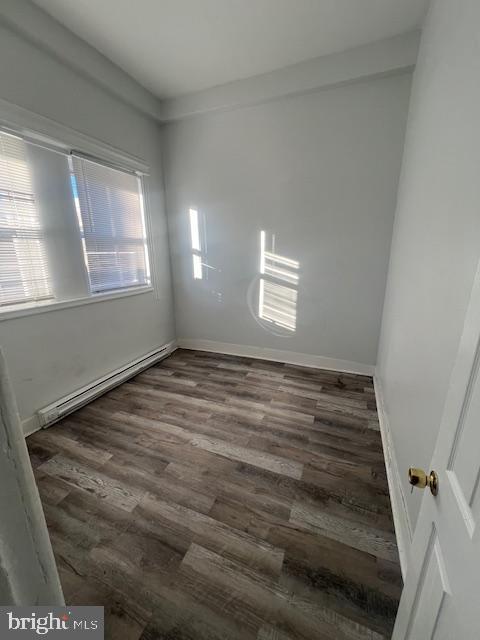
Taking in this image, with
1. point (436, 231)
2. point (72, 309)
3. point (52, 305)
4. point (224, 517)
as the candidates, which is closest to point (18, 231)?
point (52, 305)

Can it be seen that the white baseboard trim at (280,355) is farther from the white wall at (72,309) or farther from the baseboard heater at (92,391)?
the white wall at (72,309)

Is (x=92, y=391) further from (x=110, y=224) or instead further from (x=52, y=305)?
(x=110, y=224)

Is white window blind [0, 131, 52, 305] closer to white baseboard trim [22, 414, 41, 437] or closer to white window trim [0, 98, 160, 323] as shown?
white window trim [0, 98, 160, 323]

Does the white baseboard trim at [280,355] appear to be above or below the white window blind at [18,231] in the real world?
below

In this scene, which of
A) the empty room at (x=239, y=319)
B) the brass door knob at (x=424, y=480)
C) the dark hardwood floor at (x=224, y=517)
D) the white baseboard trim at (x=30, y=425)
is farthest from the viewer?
the white baseboard trim at (x=30, y=425)

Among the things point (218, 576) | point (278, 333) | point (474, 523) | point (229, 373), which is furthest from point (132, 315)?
point (474, 523)

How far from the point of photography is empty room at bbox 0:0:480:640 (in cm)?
86

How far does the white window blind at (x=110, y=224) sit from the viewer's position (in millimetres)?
2264

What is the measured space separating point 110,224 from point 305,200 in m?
2.05

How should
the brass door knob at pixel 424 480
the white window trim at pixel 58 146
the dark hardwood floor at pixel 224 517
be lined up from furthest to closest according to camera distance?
1. the white window trim at pixel 58 146
2. the dark hardwood floor at pixel 224 517
3. the brass door knob at pixel 424 480

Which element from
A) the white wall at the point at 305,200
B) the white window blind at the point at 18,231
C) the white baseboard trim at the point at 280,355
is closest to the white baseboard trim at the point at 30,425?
the white window blind at the point at 18,231

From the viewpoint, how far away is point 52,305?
6.72 ft

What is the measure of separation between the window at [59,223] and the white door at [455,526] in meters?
2.54

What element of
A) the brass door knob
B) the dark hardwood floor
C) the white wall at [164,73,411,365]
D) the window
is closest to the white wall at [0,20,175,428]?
the window
